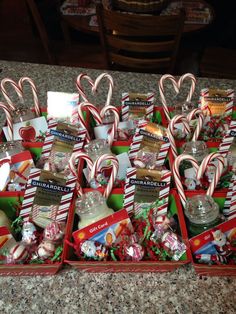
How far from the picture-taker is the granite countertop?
34.5 inches

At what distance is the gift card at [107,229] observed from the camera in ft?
3.00

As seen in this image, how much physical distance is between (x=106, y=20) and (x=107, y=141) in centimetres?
82

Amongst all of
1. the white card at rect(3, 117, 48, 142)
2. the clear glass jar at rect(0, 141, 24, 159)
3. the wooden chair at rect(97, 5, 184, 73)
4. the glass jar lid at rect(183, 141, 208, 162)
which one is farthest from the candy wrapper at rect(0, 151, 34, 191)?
the wooden chair at rect(97, 5, 184, 73)

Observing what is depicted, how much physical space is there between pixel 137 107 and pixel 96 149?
10.8 inches

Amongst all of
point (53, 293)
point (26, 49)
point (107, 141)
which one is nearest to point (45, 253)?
point (53, 293)

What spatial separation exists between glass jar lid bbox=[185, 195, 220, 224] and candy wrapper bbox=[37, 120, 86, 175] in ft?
1.41

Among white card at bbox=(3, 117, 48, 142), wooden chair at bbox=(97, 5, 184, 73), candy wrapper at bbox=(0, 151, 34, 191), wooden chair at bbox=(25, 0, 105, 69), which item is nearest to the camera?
candy wrapper at bbox=(0, 151, 34, 191)

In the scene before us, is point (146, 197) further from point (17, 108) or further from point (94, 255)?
point (17, 108)

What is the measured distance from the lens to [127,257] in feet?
3.04

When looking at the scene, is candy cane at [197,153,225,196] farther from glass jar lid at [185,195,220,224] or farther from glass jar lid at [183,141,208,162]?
glass jar lid at [183,141,208,162]

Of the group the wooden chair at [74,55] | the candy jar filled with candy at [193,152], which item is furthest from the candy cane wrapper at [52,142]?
the wooden chair at [74,55]

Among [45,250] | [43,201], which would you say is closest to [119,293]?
[45,250]

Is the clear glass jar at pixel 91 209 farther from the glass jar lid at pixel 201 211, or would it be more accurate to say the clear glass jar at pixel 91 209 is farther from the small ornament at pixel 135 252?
the glass jar lid at pixel 201 211

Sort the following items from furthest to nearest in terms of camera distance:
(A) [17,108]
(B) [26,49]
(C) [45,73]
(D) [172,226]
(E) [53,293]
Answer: (B) [26,49] < (C) [45,73] < (A) [17,108] < (D) [172,226] < (E) [53,293]
